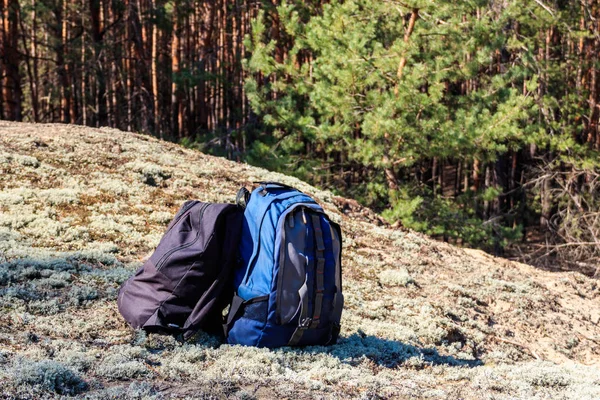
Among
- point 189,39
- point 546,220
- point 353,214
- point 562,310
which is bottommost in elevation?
point 546,220

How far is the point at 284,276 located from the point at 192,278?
0.57 m

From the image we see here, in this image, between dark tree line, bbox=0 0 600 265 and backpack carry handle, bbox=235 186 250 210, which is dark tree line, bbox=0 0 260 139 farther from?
backpack carry handle, bbox=235 186 250 210

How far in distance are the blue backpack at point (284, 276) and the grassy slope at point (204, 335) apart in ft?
0.48

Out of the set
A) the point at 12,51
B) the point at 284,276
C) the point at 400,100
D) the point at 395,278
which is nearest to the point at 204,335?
the point at 284,276

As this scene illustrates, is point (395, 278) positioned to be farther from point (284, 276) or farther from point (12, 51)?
point (12, 51)

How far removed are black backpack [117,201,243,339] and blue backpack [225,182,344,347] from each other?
0.11 m

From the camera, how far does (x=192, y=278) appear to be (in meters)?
3.75

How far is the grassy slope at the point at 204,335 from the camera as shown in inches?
130

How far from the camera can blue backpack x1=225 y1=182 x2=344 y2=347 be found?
3693 millimetres

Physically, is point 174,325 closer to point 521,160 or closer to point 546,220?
point 546,220

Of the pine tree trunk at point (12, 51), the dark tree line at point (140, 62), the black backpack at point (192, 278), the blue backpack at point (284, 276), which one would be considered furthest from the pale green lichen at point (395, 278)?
the pine tree trunk at point (12, 51)

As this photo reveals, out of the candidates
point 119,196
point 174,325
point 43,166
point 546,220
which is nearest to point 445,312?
point 174,325

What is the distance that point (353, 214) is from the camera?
29.5 ft

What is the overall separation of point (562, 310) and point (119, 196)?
5248 mm
